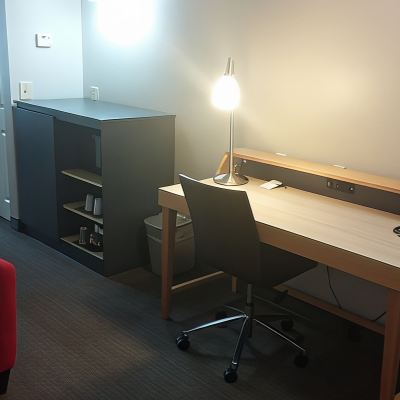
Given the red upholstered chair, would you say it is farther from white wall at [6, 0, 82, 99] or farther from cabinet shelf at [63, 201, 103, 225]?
white wall at [6, 0, 82, 99]

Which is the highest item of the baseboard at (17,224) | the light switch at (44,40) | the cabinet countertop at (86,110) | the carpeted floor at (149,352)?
the light switch at (44,40)

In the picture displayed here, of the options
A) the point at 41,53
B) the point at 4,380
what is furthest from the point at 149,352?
the point at 41,53

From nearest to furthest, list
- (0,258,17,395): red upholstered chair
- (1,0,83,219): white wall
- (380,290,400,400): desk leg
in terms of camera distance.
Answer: (380,290,400,400): desk leg → (0,258,17,395): red upholstered chair → (1,0,83,219): white wall

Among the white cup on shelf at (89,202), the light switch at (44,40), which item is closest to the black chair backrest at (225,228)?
the white cup on shelf at (89,202)

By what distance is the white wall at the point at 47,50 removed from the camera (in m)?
3.57

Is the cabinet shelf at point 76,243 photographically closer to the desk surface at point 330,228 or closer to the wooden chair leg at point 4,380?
the desk surface at point 330,228

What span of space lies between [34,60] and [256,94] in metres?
1.68

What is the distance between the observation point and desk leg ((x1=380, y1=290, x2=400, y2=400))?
73.1 inches

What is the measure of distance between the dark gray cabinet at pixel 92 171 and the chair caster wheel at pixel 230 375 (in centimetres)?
118

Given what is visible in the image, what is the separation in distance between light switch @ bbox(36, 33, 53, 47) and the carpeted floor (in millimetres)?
1601

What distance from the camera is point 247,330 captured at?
2.52 metres

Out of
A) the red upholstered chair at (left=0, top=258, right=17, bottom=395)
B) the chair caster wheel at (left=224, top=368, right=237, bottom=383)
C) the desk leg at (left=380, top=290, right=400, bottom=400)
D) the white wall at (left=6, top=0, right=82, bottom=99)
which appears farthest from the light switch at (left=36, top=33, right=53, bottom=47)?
the desk leg at (left=380, top=290, right=400, bottom=400)

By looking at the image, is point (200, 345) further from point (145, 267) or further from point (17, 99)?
point (17, 99)

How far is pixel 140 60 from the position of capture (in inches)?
139
